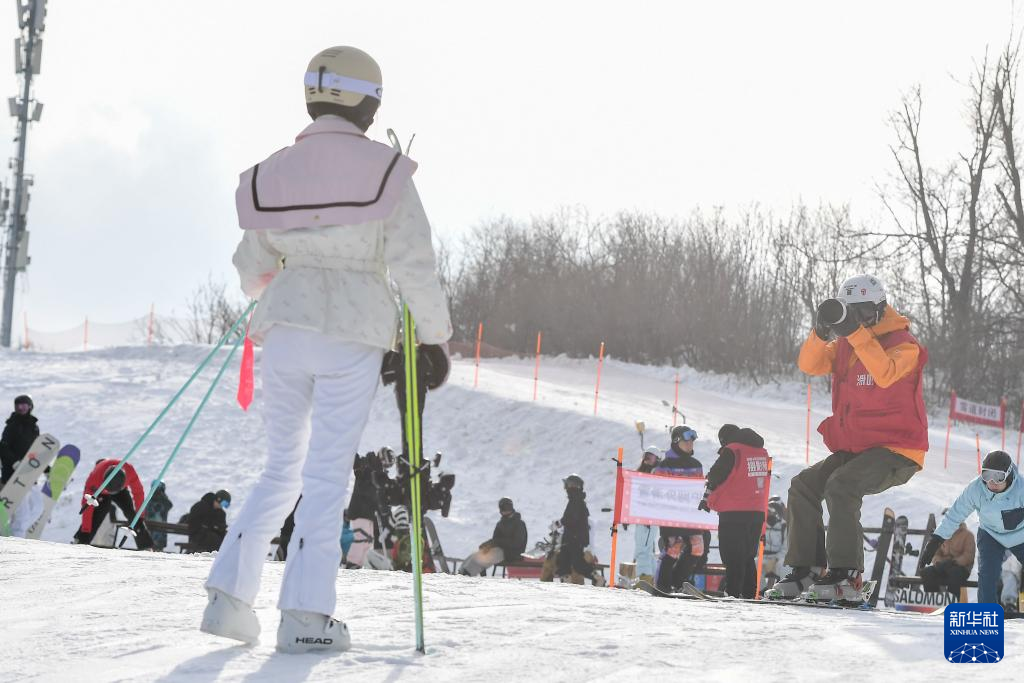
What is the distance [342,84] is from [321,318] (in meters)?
0.72

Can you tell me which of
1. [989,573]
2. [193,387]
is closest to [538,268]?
[193,387]

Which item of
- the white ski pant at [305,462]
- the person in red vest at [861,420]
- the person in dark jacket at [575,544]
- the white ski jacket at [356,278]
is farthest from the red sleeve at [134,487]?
the white ski jacket at [356,278]

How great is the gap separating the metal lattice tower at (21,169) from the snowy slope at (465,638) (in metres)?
25.6

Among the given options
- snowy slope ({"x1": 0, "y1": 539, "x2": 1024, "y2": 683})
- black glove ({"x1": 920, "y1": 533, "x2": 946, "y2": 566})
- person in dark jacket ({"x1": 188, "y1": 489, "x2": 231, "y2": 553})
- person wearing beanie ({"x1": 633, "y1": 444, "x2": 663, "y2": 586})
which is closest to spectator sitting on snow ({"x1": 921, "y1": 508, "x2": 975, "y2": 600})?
black glove ({"x1": 920, "y1": 533, "x2": 946, "y2": 566})

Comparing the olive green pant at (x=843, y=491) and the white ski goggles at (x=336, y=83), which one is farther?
the olive green pant at (x=843, y=491)

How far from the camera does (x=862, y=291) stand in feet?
Answer: 19.1

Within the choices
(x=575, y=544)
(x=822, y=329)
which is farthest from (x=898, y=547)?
(x=822, y=329)

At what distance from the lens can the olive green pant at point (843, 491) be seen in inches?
226

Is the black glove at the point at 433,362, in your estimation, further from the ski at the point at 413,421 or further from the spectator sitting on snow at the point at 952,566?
the spectator sitting on snow at the point at 952,566

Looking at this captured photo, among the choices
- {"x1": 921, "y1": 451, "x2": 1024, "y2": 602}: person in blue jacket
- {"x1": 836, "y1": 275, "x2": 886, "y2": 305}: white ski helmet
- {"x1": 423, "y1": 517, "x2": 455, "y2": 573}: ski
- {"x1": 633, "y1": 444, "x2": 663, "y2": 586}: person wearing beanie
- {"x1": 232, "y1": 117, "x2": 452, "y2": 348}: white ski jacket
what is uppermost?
{"x1": 836, "y1": 275, "x2": 886, "y2": 305}: white ski helmet

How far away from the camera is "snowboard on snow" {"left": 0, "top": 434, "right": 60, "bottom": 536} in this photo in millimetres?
11648

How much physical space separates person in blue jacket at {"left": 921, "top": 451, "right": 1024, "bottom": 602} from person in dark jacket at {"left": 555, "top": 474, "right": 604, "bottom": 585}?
15.3 feet

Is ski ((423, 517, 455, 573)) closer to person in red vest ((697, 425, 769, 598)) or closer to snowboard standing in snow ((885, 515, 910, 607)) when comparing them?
person in red vest ((697, 425, 769, 598))

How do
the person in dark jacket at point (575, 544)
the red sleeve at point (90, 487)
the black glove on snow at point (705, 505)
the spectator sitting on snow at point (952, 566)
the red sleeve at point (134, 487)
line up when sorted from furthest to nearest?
the red sleeve at point (134, 487) < the person in dark jacket at point (575, 544) < the red sleeve at point (90, 487) < the spectator sitting on snow at point (952, 566) < the black glove on snow at point (705, 505)
